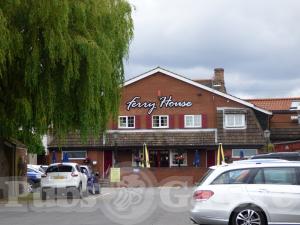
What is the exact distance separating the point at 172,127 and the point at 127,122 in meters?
3.94

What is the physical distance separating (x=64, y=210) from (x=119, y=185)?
79.9 feet

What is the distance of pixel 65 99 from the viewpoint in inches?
1070

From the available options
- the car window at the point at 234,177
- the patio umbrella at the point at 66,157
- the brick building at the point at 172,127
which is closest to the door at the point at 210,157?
the brick building at the point at 172,127

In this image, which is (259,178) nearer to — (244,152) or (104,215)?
(104,215)

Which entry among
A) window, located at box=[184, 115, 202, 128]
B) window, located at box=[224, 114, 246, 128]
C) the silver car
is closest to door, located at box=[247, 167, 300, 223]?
the silver car

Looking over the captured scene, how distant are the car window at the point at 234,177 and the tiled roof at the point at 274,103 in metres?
51.0

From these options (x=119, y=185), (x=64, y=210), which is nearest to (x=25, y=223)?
(x=64, y=210)

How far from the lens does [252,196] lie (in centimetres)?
1390

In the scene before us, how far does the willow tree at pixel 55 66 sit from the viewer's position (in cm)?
2539

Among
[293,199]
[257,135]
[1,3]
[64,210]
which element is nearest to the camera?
[293,199]

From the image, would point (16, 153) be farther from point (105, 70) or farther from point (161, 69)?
point (161, 69)

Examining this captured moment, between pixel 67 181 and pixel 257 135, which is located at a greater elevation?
pixel 257 135

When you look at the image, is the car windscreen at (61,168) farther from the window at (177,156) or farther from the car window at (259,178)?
the window at (177,156)

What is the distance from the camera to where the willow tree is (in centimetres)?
2539
